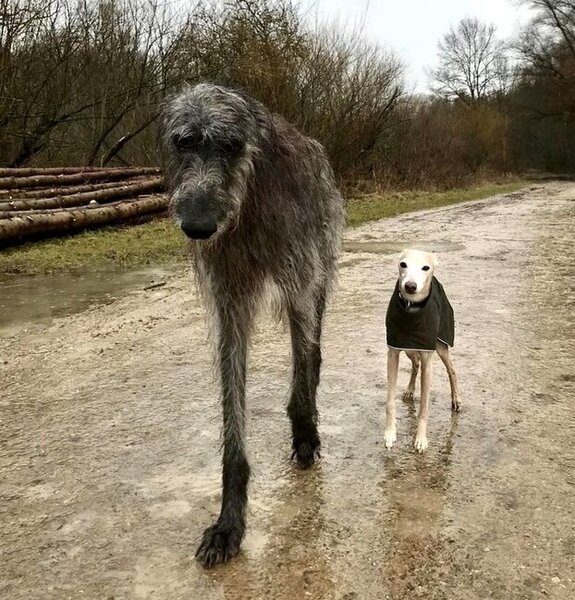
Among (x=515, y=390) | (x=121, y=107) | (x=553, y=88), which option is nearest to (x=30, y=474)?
(x=515, y=390)

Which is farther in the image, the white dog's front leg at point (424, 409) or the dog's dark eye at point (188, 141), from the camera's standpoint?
the white dog's front leg at point (424, 409)

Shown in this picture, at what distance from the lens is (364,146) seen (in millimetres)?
25438

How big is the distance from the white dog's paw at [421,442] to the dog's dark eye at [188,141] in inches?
79.7

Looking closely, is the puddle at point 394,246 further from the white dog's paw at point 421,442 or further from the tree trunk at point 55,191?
the white dog's paw at point 421,442

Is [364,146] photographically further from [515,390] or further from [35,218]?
[515,390]

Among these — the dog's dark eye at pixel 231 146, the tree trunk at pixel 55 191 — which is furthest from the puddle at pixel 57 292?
the tree trunk at pixel 55 191

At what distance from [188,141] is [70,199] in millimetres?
11484

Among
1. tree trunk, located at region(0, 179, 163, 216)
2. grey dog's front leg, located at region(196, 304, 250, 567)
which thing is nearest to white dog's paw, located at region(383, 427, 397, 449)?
grey dog's front leg, located at region(196, 304, 250, 567)

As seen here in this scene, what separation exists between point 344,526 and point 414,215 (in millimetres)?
14563

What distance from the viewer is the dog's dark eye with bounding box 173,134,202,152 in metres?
2.40

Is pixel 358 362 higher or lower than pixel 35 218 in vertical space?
lower

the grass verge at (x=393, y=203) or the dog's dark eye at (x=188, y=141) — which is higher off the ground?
the dog's dark eye at (x=188, y=141)

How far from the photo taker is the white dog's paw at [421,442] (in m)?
3.40

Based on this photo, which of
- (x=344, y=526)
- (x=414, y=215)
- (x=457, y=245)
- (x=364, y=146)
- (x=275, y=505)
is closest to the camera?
(x=344, y=526)
